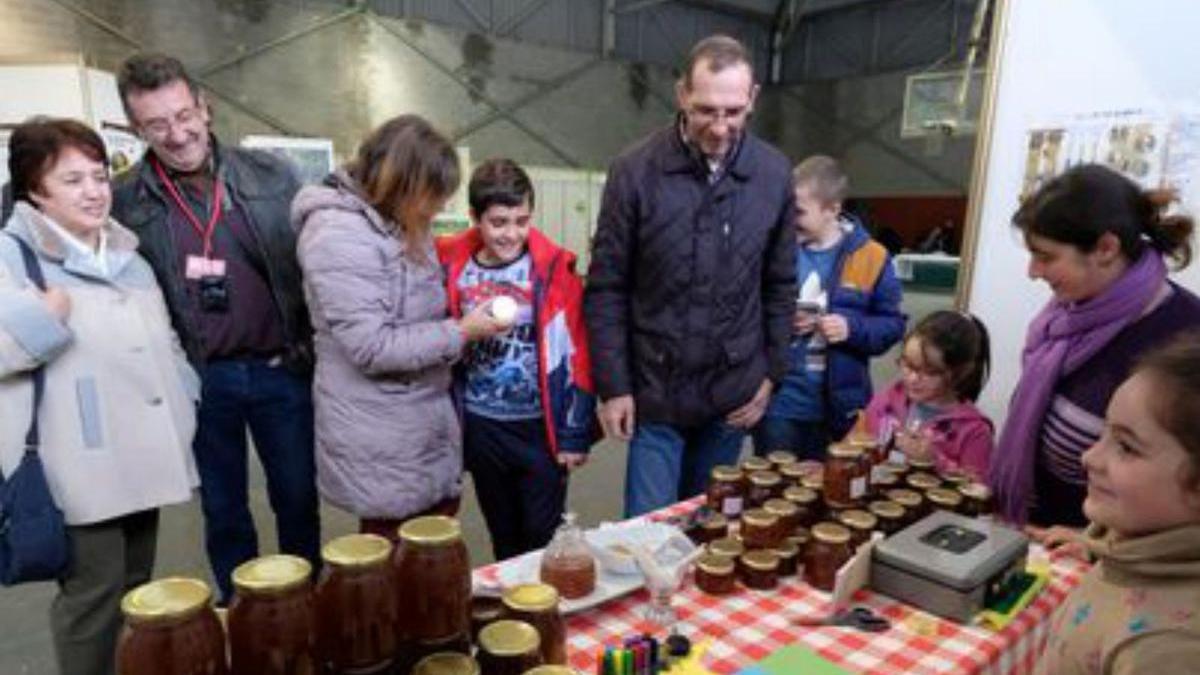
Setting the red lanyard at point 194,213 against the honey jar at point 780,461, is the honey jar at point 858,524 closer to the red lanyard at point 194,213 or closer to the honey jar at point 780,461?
the honey jar at point 780,461

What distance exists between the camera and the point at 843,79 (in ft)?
35.5

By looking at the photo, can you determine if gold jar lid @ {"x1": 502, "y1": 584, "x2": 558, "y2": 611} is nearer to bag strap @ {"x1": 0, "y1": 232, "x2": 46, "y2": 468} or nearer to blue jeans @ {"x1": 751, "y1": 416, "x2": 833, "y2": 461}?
bag strap @ {"x1": 0, "y1": 232, "x2": 46, "y2": 468}

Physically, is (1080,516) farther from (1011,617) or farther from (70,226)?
(70,226)

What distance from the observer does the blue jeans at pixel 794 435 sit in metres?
2.31

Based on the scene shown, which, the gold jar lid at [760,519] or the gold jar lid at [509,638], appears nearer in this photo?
the gold jar lid at [509,638]

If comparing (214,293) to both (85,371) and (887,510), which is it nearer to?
(85,371)

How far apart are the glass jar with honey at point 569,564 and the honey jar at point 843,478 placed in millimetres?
496

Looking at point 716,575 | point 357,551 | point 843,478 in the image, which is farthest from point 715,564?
point 357,551

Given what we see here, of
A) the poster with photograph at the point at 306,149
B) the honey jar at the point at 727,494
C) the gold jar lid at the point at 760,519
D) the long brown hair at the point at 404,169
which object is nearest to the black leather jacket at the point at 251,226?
the long brown hair at the point at 404,169

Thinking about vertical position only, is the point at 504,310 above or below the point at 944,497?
above

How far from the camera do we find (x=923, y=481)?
1.50 metres

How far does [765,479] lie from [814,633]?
364mm

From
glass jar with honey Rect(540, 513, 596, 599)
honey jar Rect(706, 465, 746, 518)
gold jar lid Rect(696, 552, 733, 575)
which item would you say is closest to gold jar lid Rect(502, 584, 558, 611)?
glass jar with honey Rect(540, 513, 596, 599)

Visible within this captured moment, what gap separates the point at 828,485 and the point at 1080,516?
22.5 inches
